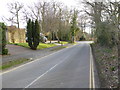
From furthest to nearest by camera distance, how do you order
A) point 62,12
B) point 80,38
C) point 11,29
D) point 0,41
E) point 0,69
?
point 80,38 → point 62,12 → point 11,29 → point 0,41 → point 0,69

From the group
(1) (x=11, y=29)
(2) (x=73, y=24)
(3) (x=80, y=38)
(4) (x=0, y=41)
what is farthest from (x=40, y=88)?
(3) (x=80, y=38)

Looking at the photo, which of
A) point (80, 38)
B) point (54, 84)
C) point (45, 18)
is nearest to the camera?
point (54, 84)

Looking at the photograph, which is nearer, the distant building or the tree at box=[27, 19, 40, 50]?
the tree at box=[27, 19, 40, 50]

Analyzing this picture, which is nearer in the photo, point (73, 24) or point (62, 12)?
point (62, 12)

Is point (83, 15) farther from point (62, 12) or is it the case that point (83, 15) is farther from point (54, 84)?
point (54, 84)

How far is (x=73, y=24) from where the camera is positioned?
67125 millimetres

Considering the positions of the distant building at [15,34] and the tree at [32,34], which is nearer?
the tree at [32,34]

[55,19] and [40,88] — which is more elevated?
[55,19]

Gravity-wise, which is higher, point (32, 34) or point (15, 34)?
point (15, 34)

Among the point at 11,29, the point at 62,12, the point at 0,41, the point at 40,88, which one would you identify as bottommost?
the point at 40,88

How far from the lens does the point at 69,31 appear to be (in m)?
69.8

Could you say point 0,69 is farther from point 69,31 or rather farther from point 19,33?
point 69,31

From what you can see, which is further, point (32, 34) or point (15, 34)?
point (15, 34)

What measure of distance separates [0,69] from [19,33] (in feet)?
105
